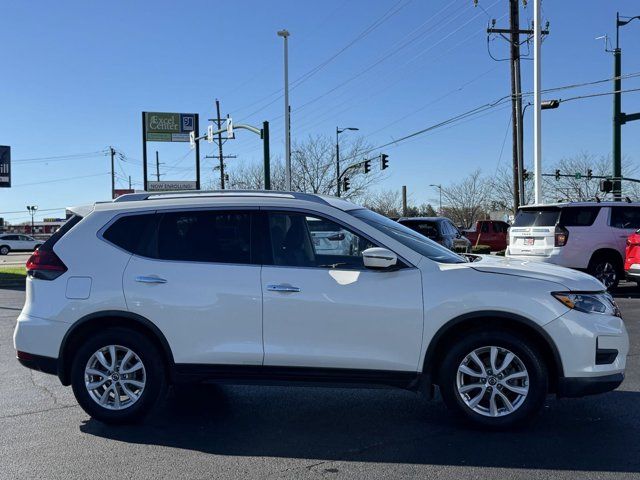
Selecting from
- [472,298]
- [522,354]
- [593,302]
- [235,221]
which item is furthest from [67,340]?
[593,302]

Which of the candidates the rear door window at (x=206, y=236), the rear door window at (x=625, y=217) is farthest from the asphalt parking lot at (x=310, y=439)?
the rear door window at (x=625, y=217)

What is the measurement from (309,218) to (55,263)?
213 centimetres

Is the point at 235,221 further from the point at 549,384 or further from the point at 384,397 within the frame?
the point at 549,384

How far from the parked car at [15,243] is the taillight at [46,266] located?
46.8 m

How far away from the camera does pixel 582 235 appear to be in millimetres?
12422

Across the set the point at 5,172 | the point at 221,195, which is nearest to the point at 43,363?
the point at 221,195

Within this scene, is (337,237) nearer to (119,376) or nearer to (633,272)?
(119,376)

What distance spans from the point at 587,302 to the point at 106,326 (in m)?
3.79

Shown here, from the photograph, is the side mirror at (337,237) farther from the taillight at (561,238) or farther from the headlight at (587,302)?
→ the taillight at (561,238)

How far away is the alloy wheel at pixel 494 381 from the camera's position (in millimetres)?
4621

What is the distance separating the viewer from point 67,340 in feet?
16.2

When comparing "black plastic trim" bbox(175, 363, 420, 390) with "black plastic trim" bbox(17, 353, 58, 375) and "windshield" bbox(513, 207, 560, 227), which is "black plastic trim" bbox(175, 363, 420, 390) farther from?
"windshield" bbox(513, 207, 560, 227)

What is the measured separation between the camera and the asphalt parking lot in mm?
4035

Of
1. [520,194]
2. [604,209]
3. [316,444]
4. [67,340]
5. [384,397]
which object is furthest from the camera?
[520,194]
